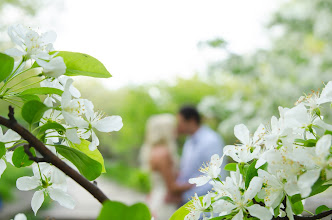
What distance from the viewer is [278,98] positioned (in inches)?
131

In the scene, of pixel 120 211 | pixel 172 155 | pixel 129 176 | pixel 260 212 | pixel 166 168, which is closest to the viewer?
pixel 120 211

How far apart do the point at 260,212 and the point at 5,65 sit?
361 millimetres

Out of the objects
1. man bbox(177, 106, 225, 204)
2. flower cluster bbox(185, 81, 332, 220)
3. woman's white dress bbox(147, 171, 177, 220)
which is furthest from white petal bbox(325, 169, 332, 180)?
woman's white dress bbox(147, 171, 177, 220)

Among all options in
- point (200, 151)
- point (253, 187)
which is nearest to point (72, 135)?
point (253, 187)

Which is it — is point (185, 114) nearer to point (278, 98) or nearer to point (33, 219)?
point (278, 98)

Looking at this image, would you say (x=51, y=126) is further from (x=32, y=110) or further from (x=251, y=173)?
(x=251, y=173)

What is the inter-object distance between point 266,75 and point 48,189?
340cm

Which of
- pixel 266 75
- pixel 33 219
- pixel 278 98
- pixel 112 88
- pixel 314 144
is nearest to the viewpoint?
pixel 314 144

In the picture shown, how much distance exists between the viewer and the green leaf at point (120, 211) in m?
0.38

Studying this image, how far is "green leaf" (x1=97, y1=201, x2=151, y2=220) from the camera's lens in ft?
1.25

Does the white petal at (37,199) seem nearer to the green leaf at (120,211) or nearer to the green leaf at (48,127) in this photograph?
the green leaf at (48,127)

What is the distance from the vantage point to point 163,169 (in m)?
4.18

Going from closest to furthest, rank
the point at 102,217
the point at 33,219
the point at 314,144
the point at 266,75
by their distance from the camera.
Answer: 1. the point at 102,217
2. the point at 314,144
3. the point at 266,75
4. the point at 33,219

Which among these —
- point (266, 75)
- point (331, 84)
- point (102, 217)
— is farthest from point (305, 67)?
point (102, 217)
